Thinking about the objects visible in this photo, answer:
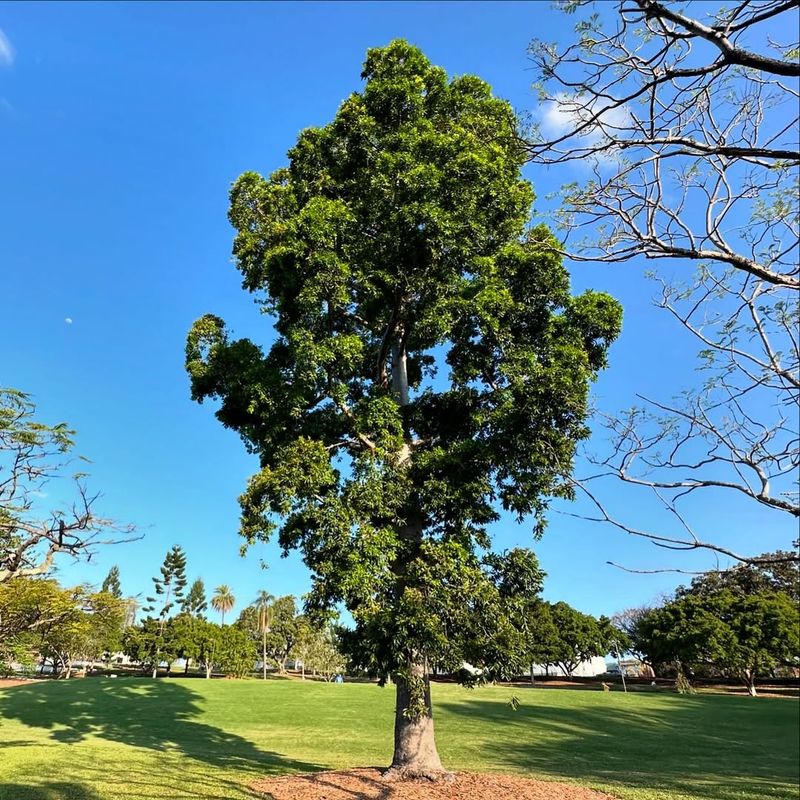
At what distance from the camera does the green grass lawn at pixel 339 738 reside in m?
9.73

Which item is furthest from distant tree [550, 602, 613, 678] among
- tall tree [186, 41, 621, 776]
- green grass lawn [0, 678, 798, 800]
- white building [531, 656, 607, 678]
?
tall tree [186, 41, 621, 776]

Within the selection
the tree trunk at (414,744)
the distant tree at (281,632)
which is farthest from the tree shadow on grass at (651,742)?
the distant tree at (281,632)

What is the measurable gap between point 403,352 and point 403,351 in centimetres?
5

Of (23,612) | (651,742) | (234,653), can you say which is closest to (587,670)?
(234,653)

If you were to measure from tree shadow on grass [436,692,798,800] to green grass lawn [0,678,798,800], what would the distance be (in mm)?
55

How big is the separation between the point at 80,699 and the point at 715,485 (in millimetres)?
29377

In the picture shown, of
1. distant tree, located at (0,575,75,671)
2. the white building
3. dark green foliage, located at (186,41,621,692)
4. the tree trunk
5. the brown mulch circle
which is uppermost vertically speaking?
dark green foliage, located at (186,41,621,692)

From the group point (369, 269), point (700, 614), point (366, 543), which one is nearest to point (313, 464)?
point (366, 543)

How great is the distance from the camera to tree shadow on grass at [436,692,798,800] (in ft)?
37.0

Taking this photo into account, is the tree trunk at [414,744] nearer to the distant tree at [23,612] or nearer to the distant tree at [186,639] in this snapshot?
the distant tree at [23,612]

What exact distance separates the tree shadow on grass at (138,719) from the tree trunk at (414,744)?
287cm

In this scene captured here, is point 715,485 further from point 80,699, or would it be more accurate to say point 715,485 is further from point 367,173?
point 80,699

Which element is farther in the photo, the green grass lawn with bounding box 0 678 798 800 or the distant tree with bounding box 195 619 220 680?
the distant tree with bounding box 195 619 220 680

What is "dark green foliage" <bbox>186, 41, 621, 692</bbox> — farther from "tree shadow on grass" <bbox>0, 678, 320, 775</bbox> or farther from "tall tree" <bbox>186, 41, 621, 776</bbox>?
"tree shadow on grass" <bbox>0, 678, 320, 775</bbox>
